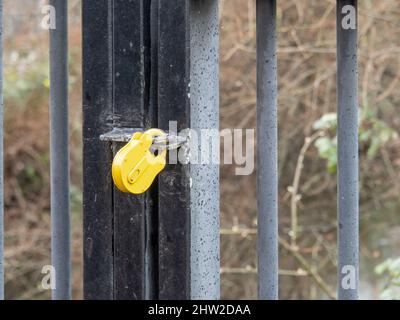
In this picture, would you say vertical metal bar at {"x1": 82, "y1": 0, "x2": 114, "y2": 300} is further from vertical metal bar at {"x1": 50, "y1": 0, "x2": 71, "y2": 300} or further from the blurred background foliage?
the blurred background foliage

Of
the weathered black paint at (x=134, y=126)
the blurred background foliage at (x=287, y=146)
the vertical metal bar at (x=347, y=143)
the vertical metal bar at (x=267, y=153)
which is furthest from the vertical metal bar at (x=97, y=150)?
the blurred background foliage at (x=287, y=146)

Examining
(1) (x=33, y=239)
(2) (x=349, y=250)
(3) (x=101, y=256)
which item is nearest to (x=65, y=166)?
(3) (x=101, y=256)

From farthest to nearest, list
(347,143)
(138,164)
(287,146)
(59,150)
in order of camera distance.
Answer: (287,146) → (59,150) → (347,143) → (138,164)

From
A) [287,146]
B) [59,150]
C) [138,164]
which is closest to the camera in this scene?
[138,164]

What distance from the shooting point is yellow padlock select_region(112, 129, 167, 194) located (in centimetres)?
101

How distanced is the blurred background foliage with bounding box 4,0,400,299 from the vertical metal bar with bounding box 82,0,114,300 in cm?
207

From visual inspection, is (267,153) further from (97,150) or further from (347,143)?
(97,150)

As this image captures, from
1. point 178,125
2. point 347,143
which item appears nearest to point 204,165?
point 178,125

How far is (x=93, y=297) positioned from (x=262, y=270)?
29 centimetres

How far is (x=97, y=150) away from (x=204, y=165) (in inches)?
6.5

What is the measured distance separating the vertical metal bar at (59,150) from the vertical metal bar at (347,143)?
475 mm

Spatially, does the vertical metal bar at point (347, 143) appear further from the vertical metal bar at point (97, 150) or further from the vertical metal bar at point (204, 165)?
the vertical metal bar at point (97, 150)

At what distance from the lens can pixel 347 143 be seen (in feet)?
3.82

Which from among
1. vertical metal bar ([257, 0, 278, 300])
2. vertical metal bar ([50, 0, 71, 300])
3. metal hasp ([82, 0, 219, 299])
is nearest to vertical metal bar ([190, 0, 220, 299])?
metal hasp ([82, 0, 219, 299])
